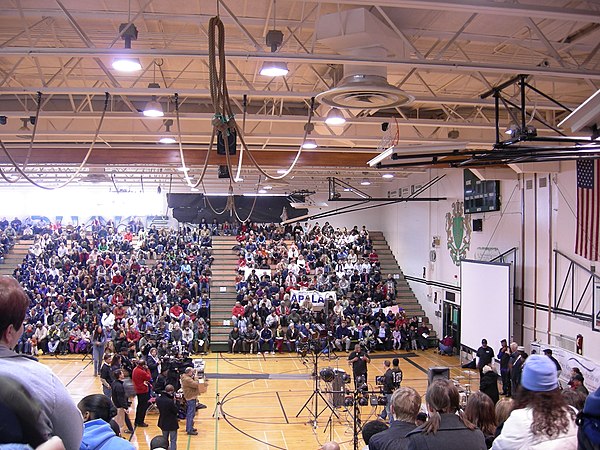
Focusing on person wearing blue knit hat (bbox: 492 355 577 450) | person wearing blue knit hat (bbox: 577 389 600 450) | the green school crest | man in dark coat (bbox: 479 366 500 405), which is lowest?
man in dark coat (bbox: 479 366 500 405)

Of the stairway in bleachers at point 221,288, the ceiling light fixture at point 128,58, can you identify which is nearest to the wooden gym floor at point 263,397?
the stairway in bleachers at point 221,288

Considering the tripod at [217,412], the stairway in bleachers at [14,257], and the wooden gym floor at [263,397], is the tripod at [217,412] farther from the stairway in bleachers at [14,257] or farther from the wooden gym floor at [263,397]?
the stairway in bleachers at [14,257]

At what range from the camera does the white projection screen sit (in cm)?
1443

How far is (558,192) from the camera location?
13.3 metres

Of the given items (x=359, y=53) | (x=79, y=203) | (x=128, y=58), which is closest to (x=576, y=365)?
(x=359, y=53)

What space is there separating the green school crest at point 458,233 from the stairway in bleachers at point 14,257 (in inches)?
676

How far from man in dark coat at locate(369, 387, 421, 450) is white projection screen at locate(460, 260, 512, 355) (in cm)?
1170

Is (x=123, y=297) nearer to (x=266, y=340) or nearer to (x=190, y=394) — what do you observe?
(x=266, y=340)

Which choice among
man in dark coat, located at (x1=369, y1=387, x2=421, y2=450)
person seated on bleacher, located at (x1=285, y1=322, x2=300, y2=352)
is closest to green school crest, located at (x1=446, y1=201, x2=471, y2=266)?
person seated on bleacher, located at (x1=285, y1=322, x2=300, y2=352)

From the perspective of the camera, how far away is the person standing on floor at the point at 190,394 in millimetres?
9938

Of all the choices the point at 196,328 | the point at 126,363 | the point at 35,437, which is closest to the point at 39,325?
the point at 196,328

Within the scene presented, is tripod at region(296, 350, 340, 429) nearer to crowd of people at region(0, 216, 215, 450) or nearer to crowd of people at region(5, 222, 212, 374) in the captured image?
crowd of people at region(0, 216, 215, 450)

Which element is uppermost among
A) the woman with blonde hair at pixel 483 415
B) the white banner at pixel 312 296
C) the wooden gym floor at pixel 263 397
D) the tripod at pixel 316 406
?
the woman with blonde hair at pixel 483 415

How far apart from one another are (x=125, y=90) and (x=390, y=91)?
179 inches
